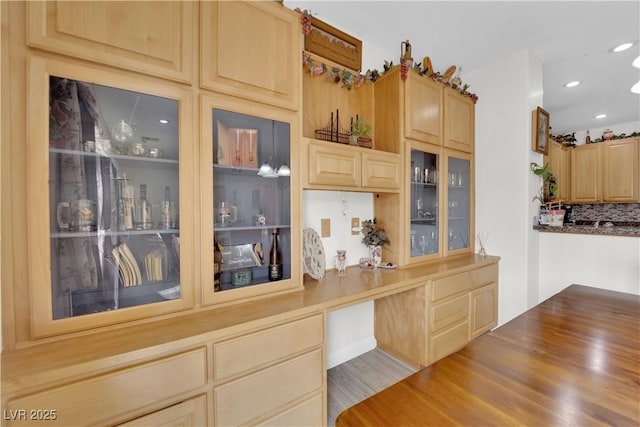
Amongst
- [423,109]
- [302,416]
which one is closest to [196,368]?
[302,416]

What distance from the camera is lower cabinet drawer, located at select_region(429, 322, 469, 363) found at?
83.9 inches

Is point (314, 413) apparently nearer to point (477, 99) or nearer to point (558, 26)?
point (477, 99)

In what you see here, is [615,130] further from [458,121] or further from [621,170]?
[458,121]

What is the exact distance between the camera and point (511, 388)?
74 cm

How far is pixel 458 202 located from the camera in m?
2.80

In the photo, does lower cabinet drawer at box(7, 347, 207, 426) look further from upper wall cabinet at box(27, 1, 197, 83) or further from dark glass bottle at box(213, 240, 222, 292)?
upper wall cabinet at box(27, 1, 197, 83)

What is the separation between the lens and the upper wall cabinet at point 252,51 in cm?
132

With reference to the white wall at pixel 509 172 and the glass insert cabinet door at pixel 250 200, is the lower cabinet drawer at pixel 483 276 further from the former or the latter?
the glass insert cabinet door at pixel 250 200

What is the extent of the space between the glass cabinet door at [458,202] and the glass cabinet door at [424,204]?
0.22 metres

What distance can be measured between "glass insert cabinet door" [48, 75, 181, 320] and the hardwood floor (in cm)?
137

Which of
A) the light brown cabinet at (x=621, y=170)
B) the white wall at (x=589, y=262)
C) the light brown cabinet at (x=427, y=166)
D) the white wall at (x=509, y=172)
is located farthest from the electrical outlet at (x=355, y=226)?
the light brown cabinet at (x=621, y=170)

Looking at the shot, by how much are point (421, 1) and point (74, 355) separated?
281 centimetres

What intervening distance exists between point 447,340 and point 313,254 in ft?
4.51

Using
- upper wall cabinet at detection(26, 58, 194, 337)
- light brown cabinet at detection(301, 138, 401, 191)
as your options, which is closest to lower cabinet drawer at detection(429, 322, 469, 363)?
light brown cabinet at detection(301, 138, 401, 191)
